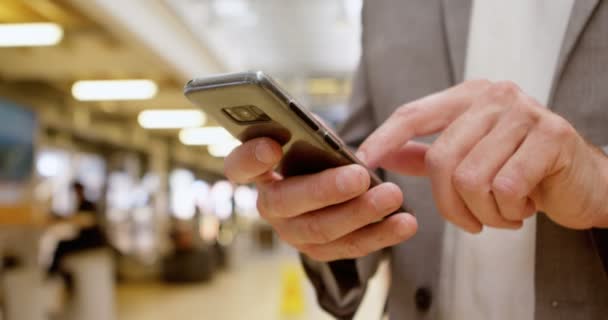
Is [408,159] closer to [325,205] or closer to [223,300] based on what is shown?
[325,205]

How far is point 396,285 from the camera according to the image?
34.3 inches

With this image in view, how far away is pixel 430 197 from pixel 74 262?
16.9ft

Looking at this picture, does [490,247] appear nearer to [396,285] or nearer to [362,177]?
[396,285]

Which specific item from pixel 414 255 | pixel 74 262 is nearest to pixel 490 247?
pixel 414 255

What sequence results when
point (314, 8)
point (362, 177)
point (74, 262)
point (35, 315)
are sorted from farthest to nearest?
1. point (314, 8)
2. point (74, 262)
3. point (35, 315)
4. point (362, 177)

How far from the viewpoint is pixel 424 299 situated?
803 millimetres

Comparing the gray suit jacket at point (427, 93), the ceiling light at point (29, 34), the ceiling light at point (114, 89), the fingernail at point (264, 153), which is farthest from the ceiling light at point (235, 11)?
the fingernail at point (264, 153)

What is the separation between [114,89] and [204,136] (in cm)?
519

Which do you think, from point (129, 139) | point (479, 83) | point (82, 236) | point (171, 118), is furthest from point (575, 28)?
point (129, 139)

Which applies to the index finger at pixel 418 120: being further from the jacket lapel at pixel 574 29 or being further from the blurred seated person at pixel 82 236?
the blurred seated person at pixel 82 236

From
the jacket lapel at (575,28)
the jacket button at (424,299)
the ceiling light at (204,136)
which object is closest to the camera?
the jacket lapel at (575,28)

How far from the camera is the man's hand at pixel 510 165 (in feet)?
1.69

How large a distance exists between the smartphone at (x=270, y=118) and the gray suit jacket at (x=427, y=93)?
0.96 ft

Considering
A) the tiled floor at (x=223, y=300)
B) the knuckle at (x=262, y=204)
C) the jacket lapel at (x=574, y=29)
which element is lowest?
the tiled floor at (x=223, y=300)
